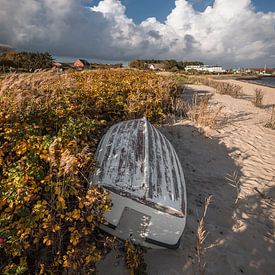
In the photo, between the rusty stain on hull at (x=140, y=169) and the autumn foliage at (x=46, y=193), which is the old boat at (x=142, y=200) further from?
the autumn foliage at (x=46, y=193)

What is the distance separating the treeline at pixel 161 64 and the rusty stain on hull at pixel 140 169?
1684 inches

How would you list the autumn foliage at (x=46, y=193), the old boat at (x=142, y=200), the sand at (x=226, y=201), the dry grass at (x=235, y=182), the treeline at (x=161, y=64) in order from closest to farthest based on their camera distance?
the autumn foliage at (x=46, y=193) < the old boat at (x=142, y=200) < the sand at (x=226, y=201) < the dry grass at (x=235, y=182) < the treeline at (x=161, y=64)

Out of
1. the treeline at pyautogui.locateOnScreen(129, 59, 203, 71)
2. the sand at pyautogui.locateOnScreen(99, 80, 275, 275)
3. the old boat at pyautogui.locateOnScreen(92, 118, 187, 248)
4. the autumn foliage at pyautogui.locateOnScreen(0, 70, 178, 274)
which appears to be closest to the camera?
the autumn foliage at pyautogui.locateOnScreen(0, 70, 178, 274)

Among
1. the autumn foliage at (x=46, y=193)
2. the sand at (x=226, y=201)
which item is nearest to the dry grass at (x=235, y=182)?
the sand at (x=226, y=201)

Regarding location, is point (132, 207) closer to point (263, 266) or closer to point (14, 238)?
point (14, 238)

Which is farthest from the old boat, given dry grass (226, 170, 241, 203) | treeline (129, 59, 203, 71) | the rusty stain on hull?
treeline (129, 59, 203, 71)

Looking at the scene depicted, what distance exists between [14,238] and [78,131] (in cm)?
161

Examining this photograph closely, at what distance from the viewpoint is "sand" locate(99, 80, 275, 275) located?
3.01 m

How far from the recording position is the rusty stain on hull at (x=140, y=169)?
9.35ft

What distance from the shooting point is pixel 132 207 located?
110 inches

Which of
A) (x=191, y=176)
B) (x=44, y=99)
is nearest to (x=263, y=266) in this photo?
(x=191, y=176)

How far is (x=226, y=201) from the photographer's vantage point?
4395 millimetres

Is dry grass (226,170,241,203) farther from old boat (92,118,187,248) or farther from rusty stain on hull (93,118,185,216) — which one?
old boat (92,118,187,248)

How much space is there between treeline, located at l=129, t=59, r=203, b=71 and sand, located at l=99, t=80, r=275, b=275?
40062 millimetres
